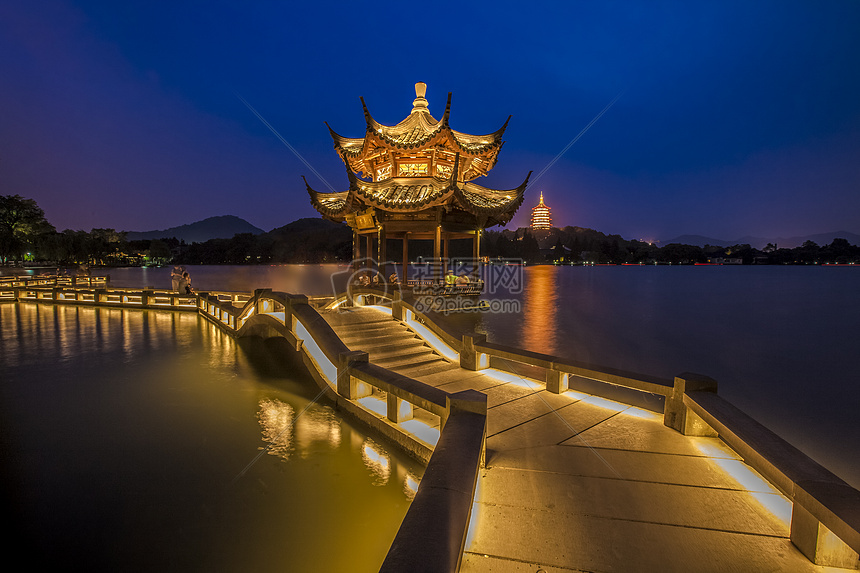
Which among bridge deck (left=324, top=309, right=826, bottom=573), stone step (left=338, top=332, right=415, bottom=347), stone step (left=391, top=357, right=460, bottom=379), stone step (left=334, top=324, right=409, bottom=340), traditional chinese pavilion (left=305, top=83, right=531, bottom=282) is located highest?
traditional chinese pavilion (left=305, top=83, right=531, bottom=282)

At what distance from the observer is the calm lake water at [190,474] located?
4137 mm

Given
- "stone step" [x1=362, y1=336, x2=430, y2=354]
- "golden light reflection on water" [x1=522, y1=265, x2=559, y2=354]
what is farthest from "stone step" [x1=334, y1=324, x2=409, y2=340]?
"golden light reflection on water" [x1=522, y1=265, x2=559, y2=354]

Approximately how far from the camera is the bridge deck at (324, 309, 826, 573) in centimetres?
314

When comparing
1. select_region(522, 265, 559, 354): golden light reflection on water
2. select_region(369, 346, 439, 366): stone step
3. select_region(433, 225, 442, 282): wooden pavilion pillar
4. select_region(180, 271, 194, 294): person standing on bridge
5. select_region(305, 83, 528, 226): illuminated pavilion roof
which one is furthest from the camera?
select_region(180, 271, 194, 294): person standing on bridge

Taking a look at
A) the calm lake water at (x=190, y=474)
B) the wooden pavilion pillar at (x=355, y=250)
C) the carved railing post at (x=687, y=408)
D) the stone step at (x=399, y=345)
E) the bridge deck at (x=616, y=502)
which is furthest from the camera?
the wooden pavilion pillar at (x=355, y=250)

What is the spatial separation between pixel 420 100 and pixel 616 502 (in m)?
17.2

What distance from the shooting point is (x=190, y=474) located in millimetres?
5496

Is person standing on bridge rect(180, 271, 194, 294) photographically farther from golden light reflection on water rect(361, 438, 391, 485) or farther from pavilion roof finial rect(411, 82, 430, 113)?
golden light reflection on water rect(361, 438, 391, 485)

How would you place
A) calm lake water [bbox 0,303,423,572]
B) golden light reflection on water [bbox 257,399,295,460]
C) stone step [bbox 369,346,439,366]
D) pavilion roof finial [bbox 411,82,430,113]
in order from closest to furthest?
calm lake water [bbox 0,303,423,572] < golden light reflection on water [bbox 257,399,295,460] < stone step [bbox 369,346,439,366] < pavilion roof finial [bbox 411,82,430,113]

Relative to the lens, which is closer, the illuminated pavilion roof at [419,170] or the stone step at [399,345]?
the stone step at [399,345]

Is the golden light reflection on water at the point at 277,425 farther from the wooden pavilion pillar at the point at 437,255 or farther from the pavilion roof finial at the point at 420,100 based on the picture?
the pavilion roof finial at the point at 420,100

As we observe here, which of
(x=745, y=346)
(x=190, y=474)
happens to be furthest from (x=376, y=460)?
(x=745, y=346)

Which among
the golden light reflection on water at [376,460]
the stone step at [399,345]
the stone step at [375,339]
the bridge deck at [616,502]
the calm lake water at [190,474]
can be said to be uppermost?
the stone step at [375,339]

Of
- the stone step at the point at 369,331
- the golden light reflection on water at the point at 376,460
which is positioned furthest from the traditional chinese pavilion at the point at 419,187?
the golden light reflection on water at the point at 376,460
